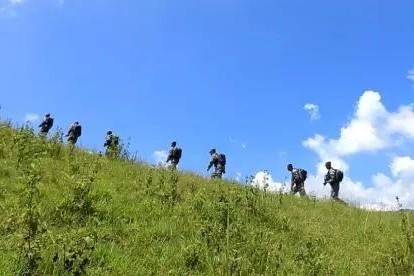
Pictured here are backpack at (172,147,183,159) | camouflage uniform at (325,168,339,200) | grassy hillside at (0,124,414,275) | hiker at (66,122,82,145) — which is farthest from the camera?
backpack at (172,147,183,159)

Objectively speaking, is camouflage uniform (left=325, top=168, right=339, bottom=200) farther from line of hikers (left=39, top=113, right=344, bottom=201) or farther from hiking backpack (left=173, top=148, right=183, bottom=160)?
hiking backpack (left=173, top=148, right=183, bottom=160)

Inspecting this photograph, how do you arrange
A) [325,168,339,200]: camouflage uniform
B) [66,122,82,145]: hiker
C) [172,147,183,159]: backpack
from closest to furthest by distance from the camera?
1. [325,168,339,200]: camouflage uniform
2. [66,122,82,145]: hiker
3. [172,147,183,159]: backpack

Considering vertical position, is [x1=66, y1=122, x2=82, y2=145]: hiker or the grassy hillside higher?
[x1=66, y1=122, x2=82, y2=145]: hiker

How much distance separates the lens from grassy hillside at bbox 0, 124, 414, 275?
8.47 meters

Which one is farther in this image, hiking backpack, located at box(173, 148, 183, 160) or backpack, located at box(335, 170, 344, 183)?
hiking backpack, located at box(173, 148, 183, 160)

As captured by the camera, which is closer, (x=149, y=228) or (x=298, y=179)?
(x=149, y=228)

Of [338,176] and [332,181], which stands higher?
[338,176]

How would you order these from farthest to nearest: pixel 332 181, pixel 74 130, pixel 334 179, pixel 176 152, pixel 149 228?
pixel 176 152, pixel 74 130, pixel 332 181, pixel 334 179, pixel 149 228

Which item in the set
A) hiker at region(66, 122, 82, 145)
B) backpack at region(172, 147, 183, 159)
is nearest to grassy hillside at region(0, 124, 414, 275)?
→ hiker at region(66, 122, 82, 145)

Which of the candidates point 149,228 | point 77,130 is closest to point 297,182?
point 77,130

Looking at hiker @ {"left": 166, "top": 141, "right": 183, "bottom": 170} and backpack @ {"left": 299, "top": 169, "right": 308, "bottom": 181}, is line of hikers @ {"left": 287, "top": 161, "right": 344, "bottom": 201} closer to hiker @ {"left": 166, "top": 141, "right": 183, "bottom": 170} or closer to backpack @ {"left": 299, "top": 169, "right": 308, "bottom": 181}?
backpack @ {"left": 299, "top": 169, "right": 308, "bottom": 181}

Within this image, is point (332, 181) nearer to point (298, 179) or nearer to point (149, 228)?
point (298, 179)

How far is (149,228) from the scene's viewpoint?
37.6 feet

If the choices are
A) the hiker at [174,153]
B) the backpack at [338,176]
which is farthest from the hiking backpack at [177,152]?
the backpack at [338,176]
